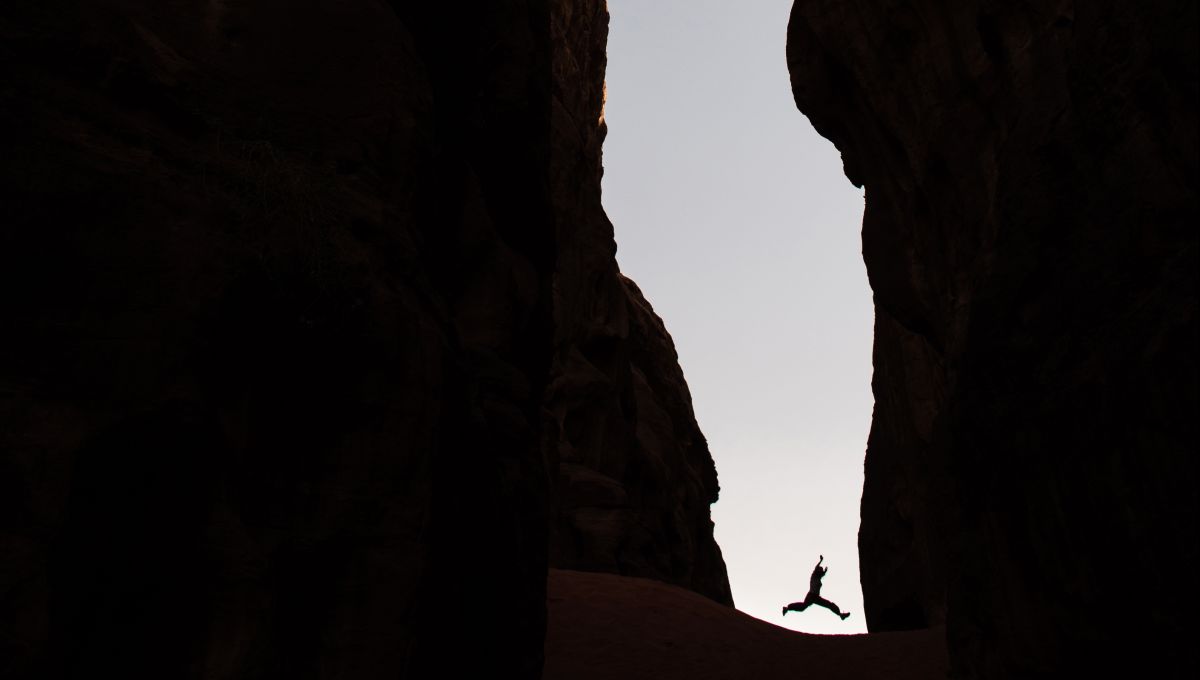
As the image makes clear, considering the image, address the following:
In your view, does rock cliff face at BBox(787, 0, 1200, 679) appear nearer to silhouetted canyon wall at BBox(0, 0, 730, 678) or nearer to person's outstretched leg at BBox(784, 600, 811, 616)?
silhouetted canyon wall at BBox(0, 0, 730, 678)

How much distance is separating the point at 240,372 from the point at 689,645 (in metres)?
11.6

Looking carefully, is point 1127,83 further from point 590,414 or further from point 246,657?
point 590,414

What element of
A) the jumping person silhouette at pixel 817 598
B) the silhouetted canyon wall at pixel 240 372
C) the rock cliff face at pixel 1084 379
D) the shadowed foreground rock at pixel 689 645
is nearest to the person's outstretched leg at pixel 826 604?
the jumping person silhouette at pixel 817 598

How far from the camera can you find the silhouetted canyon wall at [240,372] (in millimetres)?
5473

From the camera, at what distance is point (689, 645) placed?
640 inches

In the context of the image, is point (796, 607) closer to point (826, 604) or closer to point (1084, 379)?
point (826, 604)

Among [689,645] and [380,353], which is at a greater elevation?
Result: [380,353]

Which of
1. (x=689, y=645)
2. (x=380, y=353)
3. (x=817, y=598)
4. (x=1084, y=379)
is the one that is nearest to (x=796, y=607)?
(x=817, y=598)

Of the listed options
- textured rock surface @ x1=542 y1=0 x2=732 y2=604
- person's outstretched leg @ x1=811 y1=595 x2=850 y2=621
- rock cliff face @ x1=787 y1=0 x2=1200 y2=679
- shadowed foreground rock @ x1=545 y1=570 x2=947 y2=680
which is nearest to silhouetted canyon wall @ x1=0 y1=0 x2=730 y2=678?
rock cliff face @ x1=787 y1=0 x2=1200 y2=679

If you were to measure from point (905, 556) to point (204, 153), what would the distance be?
2972cm

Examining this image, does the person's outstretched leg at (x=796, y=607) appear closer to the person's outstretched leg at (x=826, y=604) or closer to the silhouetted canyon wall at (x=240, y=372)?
the person's outstretched leg at (x=826, y=604)

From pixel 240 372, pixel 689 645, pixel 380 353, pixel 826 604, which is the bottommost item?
pixel 689 645

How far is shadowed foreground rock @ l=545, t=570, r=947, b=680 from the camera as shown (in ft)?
48.9

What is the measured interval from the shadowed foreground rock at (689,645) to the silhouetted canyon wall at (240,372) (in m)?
5.48
